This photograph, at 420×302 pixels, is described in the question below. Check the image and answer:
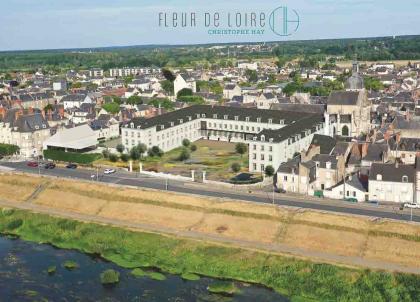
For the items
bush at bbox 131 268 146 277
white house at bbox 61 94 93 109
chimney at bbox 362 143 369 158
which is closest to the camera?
bush at bbox 131 268 146 277

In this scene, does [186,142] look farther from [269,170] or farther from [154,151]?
[269,170]

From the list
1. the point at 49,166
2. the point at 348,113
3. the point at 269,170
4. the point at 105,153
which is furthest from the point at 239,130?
the point at 49,166

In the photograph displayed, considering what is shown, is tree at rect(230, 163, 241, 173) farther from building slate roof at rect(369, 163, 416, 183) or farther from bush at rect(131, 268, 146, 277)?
bush at rect(131, 268, 146, 277)

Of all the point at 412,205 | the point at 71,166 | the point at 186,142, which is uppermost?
the point at 186,142

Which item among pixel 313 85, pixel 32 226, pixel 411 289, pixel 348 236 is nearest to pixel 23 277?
pixel 32 226

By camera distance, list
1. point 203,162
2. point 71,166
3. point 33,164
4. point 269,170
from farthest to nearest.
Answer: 1. point 203,162
2. point 33,164
3. point 71,166
4. point 269,170

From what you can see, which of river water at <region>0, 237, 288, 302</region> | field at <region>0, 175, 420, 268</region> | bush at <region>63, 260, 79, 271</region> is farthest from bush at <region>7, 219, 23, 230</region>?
bush at <region>63, 260, 79, 271</region>
